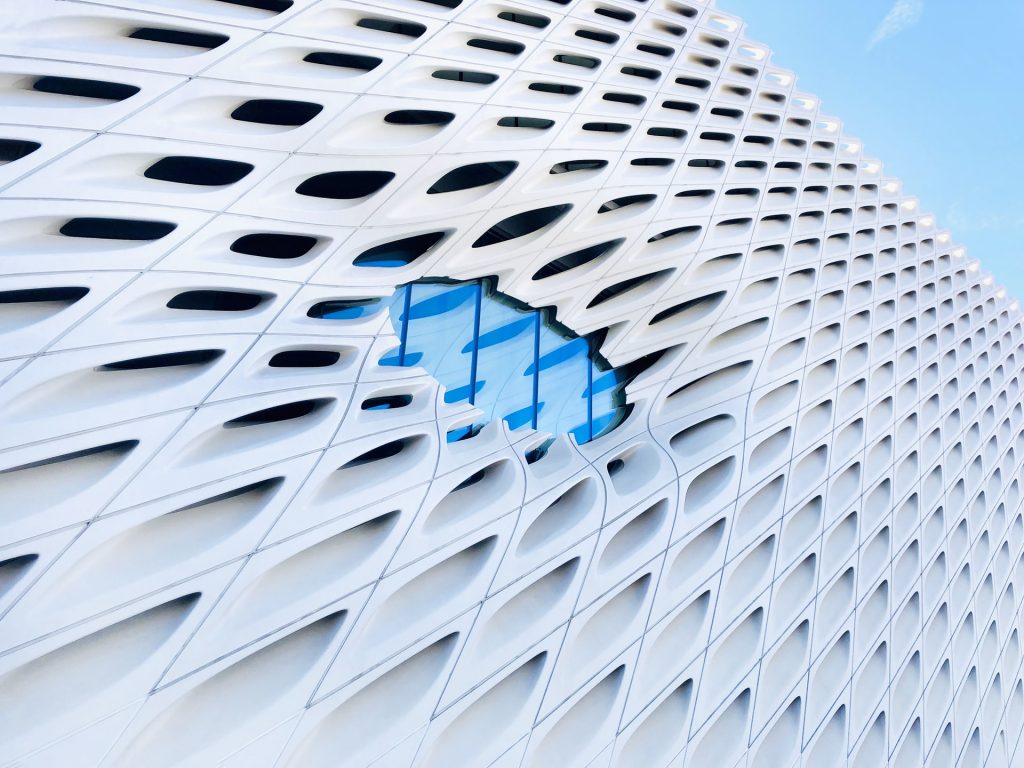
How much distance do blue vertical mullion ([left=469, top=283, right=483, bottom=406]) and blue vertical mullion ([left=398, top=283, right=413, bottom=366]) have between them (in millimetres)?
1456

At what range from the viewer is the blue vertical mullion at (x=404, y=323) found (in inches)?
446

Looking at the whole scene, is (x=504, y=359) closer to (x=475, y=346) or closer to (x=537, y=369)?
(x=475, y=346)

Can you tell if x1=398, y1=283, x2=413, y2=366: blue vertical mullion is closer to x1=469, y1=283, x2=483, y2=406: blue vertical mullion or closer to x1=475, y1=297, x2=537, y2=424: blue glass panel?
x1=469, y1=283, x2=483, y2=406: blue vertical mullion

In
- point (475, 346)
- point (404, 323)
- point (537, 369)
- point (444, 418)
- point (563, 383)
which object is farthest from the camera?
point (563, 383)

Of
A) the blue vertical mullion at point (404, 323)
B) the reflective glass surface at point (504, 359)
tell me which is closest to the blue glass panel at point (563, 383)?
the reflective glass surface at point (504, 359)

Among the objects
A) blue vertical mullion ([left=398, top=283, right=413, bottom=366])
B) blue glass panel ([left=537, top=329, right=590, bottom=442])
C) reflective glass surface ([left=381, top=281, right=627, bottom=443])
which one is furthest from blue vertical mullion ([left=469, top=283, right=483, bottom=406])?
blue glass panel ([left=537, top=329, right=590, bottom=442])

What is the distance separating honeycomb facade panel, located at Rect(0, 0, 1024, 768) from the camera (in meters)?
7.21

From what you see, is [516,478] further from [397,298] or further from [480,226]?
[480,226]

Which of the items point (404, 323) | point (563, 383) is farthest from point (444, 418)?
point (563, 383)

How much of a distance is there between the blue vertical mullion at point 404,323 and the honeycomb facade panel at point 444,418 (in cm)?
7

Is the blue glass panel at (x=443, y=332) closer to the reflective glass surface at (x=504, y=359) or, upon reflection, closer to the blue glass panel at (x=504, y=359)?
the reflective glass surface at (x=504, y=359)

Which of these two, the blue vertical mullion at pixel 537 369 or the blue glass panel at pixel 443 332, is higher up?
the blue glass panel at pixel 443 332

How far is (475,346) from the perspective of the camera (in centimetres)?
1237

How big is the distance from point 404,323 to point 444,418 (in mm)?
2241
